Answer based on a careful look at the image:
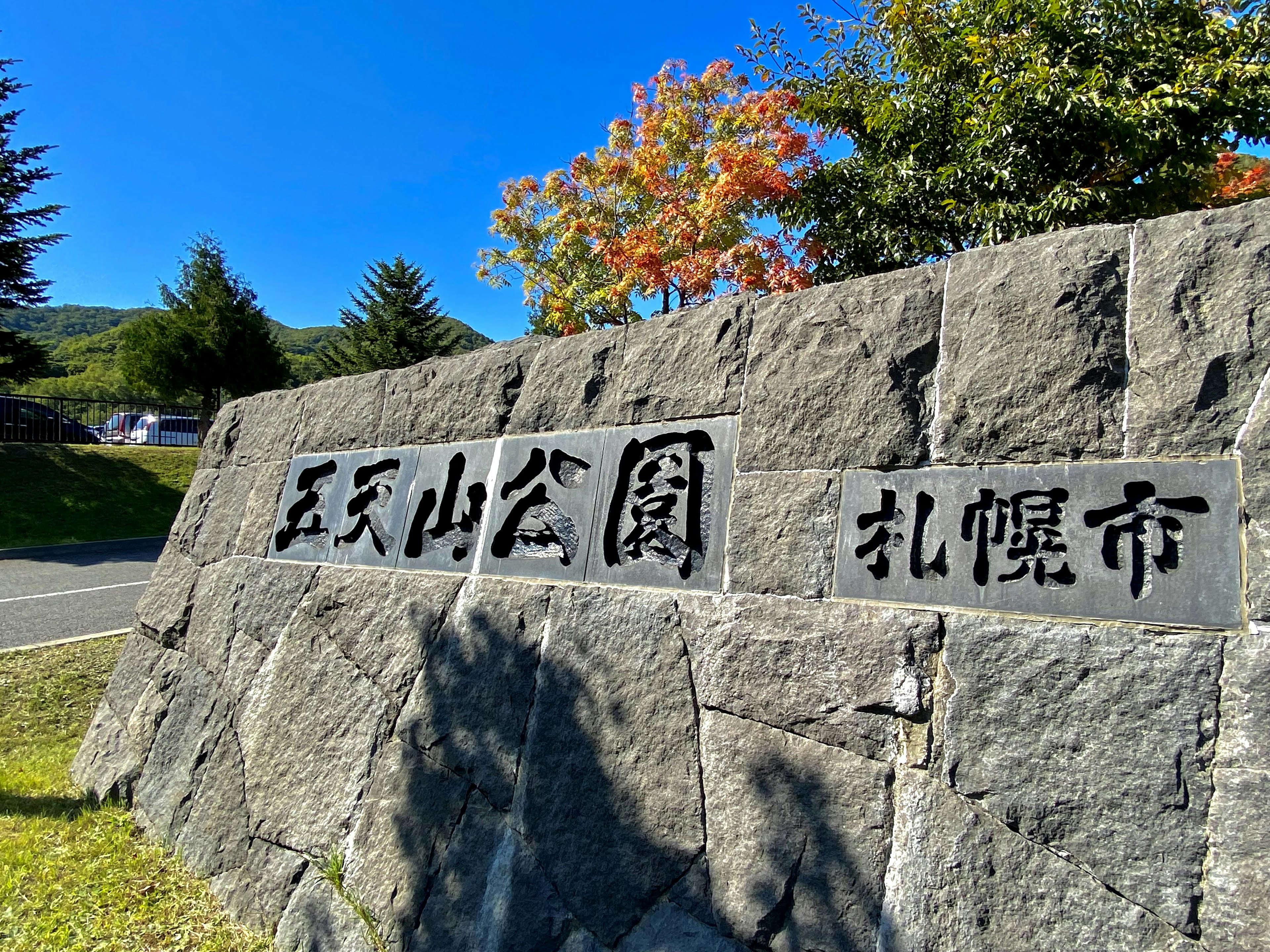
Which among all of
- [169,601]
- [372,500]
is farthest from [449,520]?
[169,601]

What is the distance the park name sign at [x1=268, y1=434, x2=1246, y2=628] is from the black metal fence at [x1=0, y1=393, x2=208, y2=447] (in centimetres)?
1674

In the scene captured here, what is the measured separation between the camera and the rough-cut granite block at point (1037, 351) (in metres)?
1.52

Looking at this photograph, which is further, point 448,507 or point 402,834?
point 448,507

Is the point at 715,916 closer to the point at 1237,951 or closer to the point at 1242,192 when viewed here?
the point at 1237,951

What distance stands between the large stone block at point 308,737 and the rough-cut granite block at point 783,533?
4.45 feet

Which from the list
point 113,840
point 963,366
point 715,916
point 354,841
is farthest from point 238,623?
point 963,366

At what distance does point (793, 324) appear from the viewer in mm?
2014

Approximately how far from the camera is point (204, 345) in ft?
61.6

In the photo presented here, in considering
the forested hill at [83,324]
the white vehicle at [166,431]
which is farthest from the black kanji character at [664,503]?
the forested hill at [83,324]

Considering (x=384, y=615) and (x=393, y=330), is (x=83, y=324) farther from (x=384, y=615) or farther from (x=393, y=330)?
(x=384, y=615)

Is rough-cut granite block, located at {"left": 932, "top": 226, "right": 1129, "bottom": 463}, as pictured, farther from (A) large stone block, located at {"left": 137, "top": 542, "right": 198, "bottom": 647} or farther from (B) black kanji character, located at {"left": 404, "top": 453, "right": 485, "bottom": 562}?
(A) large stone block, located at {"left": 137, "top": 542, "right": 198, "bottom": 647}

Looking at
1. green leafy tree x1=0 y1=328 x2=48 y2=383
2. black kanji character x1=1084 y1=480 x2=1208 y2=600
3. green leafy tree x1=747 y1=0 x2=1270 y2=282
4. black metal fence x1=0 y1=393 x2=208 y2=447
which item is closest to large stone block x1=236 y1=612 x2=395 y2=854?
black kanji character x1=1084 y1=480 x2=1208 y2=600

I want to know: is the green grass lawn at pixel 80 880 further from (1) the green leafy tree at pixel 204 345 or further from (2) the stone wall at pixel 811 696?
(1) the green leafy tree at pixel 204 345

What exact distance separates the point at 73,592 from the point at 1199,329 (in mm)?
9909
